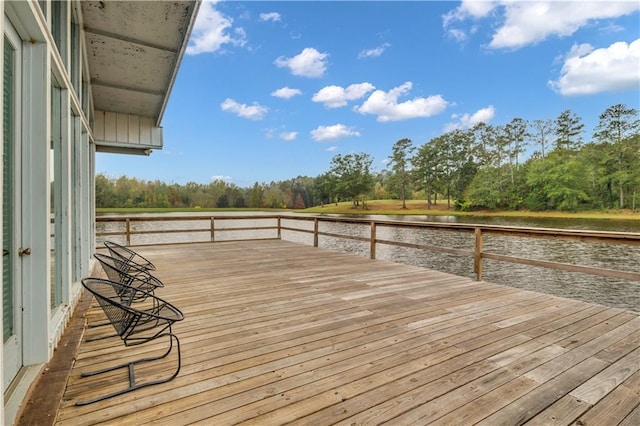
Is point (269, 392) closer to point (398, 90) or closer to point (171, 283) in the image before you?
point (171, 283)

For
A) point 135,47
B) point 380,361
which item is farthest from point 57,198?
point 380,361

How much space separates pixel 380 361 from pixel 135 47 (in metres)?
4.18

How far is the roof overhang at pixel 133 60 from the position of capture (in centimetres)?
301

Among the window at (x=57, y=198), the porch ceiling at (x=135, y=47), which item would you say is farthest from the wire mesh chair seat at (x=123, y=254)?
the porch ceiling at (x=135, y=47)

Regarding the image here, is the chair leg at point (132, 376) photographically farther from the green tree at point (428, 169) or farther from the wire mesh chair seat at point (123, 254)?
the green tree at point (428, 169)

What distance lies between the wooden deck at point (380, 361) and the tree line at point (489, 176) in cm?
2851

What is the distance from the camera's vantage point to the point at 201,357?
2078mm

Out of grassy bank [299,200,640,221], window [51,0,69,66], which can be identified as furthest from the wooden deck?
grassy bank [299,200,640,221]

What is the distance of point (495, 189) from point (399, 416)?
3639cm

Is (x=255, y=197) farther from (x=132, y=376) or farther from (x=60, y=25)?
(x=132, y=376)

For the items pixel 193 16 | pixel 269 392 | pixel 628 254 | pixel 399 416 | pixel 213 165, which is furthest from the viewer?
pixel 213 165

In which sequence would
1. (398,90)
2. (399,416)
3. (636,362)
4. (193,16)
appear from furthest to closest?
(398,90) < (193,16) < (636,362) < (399,416)

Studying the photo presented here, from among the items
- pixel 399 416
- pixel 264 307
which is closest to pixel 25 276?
pixel 264 307

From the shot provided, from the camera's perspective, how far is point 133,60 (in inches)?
155
